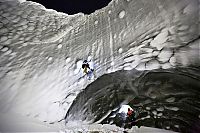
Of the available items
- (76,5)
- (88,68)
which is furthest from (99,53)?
(76,5)

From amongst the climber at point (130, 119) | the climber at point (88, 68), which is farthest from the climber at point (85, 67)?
the climber at point (130, 119)

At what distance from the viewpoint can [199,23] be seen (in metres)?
1.28

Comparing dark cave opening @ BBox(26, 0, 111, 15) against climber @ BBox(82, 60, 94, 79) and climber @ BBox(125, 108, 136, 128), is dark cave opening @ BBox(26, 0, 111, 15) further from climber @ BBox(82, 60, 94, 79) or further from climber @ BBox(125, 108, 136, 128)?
climber @ BBox(125, 108, 136, 128)

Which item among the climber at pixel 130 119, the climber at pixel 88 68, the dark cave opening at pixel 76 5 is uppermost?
the dark cave opening at pixel 76 5

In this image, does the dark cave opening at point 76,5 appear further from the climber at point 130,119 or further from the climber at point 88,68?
the climber at point 130,119

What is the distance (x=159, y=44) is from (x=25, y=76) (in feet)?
2.55

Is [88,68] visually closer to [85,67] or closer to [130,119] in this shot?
[85,67]

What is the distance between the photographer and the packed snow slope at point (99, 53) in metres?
1.33

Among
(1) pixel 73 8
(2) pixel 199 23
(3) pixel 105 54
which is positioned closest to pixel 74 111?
(3) pixel 105 54

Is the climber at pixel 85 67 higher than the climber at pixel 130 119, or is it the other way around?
the climber at pixel 85 67

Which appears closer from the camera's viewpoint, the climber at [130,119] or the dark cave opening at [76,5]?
the climber at [130,119]

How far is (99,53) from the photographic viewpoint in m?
1.52

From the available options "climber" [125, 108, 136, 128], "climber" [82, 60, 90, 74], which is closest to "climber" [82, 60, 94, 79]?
"climber" [82, 60, 90, 74]

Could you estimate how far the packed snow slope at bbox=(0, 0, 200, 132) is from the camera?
133 cm
